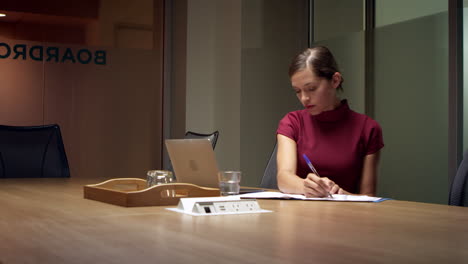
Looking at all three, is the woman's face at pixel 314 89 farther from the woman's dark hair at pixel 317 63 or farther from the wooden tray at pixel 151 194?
the wooden tray at pixel 151 194

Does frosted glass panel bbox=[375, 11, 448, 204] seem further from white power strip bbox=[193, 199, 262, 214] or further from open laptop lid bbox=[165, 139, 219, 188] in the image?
white power strip bbox=[193, 199, 262, 214]

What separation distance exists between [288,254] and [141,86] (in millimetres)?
5663

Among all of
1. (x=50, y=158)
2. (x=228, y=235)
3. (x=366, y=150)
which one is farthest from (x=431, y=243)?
(x=50, y=158)

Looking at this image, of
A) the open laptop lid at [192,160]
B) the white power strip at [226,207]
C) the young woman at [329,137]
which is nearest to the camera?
the white power strip at [226,207]

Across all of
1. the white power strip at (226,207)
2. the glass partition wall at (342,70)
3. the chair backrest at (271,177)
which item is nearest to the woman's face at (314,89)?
the chair backrest at (271,177)

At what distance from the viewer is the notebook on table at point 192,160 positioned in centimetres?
203

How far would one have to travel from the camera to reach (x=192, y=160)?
2043 millimetres

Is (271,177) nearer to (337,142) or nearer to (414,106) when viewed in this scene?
(337,142)

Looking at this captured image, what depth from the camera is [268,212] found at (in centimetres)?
156

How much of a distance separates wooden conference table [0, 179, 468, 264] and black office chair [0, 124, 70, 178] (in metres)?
2.01

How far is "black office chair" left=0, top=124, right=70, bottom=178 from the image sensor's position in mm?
3619

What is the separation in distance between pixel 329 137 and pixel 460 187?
2.76 feet

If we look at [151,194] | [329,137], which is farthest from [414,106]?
[151,194]

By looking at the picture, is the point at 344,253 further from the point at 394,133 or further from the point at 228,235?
the point at 394,133
